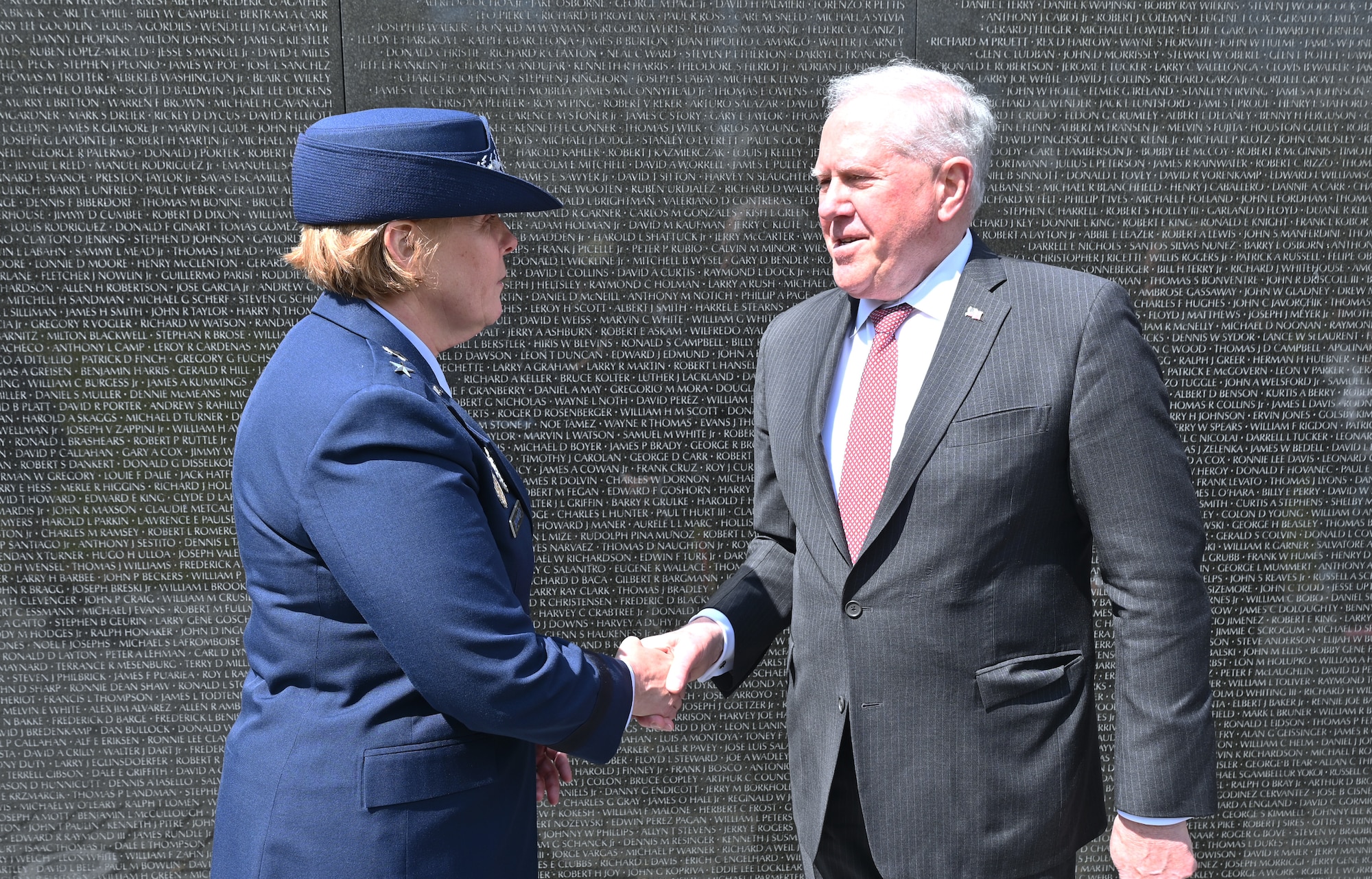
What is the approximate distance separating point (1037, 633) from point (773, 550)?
0.66m

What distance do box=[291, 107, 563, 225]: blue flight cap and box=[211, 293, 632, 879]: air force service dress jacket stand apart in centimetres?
18

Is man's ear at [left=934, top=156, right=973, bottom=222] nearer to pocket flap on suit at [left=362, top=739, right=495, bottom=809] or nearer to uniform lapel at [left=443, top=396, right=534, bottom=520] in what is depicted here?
uniform lapel at [left=443, top=396, right=534, bottom=520]

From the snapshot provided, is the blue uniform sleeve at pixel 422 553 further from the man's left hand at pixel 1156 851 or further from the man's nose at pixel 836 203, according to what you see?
the man's left hand at pixel 1156 851

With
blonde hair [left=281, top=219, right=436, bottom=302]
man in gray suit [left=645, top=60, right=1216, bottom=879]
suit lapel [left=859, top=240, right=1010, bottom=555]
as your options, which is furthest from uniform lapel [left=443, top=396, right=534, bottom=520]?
suit lapel [left=859, top=240, right=1010, bottom=555]

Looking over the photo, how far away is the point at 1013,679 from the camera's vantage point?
1.88 metres

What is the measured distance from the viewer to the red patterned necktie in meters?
1.98

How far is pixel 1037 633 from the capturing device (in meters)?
1.91

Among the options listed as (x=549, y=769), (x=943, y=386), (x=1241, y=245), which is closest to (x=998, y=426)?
(x=943, y=386)

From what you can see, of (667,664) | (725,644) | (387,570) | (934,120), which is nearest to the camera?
(387,570)

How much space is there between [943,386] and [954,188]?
425 millimetres

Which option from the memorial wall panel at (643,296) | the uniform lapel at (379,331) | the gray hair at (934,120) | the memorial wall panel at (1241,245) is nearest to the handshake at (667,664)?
the uniform lapel at (379,331)

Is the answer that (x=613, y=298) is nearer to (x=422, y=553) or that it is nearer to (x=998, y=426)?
(x=998, y=426)

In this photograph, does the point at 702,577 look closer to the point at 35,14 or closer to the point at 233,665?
the point at 233,665

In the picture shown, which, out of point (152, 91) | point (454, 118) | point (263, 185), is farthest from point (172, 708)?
point (454, 118)
